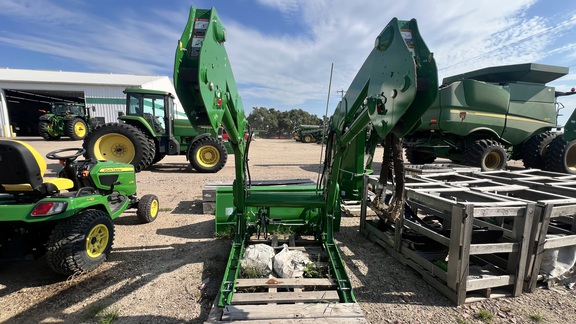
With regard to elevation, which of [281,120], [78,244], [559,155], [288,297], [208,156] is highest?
[281,120]

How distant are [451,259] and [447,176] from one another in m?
2.06

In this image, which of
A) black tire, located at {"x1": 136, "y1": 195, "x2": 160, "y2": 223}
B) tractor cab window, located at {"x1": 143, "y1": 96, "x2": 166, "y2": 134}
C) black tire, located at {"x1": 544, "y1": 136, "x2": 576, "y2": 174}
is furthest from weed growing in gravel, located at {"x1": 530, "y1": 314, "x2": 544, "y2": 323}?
tractor cab window, located at {"x1": 143, "y1": 96, "x2": 166, "y2": 134}

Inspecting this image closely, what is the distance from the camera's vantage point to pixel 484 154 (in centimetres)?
697

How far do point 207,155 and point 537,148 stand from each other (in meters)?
9.91

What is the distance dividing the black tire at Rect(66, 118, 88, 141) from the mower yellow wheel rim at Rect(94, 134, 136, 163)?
38.5 ft

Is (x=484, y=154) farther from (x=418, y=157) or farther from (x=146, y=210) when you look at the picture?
(x=146, y=210)

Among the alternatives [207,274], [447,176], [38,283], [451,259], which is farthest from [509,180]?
[38,283]

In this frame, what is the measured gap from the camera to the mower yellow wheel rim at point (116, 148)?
721 cm

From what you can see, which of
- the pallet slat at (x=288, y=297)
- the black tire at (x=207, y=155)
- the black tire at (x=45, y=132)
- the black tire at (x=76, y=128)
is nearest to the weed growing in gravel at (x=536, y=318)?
the pallet slat at (x=288, y=297)

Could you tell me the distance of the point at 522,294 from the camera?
248cm

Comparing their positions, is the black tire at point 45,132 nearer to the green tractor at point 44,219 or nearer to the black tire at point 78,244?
the green tractor at point 44,219

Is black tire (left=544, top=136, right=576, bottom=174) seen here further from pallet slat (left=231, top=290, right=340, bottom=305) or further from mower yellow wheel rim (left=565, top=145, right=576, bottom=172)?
pallet slat (left=231, top=290, right=340, bottom=305)

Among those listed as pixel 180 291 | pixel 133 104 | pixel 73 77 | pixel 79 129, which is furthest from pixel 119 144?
pixel 73 77

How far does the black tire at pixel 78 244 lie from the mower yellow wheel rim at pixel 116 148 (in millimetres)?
5005
